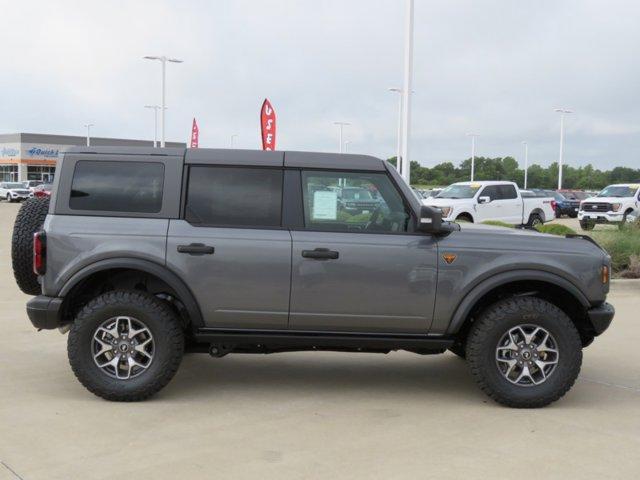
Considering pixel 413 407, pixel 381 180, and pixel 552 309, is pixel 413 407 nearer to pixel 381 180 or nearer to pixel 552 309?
pixel 552 309

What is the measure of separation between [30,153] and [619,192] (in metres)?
71.7

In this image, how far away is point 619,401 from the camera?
573 cm

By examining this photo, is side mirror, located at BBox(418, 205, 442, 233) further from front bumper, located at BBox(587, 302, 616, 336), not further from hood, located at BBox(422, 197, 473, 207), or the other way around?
hood, located at BBox(422, 197, 473, 207)

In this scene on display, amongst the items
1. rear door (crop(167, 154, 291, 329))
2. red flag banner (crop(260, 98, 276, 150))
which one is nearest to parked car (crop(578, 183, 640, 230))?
red flag banner (crop(260, 98, 276, 150))

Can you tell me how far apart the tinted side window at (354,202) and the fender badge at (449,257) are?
0.36 m

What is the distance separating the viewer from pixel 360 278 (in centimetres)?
540

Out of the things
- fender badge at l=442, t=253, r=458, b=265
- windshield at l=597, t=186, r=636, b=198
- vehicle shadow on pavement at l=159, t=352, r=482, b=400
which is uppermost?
windshield at l=597, t=186, r=636, b=198

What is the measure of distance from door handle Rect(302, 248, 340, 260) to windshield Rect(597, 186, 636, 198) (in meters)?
23.7

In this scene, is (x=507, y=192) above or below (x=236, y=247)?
above

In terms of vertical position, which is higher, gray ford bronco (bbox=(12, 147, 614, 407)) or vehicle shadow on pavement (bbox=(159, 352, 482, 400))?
gray ford bronco (bbox=(12, 147, 614, 407))

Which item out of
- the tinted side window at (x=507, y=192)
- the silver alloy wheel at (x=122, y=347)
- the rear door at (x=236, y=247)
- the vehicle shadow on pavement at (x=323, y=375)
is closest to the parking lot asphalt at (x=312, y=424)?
the vehicle shadow on pavement at (x=323, y=375)

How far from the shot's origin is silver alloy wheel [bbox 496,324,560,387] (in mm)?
5484

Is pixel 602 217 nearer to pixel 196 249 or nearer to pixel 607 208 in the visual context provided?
pixel 607 208

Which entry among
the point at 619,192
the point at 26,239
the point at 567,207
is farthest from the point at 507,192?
the point at 26,239
